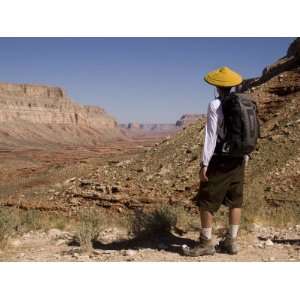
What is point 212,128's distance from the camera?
12.7 ft

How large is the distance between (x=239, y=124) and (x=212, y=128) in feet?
0.78

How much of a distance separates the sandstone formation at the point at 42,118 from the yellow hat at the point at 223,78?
74959mm

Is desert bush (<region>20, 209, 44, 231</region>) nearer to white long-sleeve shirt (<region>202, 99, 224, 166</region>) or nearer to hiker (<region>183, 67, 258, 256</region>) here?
hiker (<region>183, 67, 258, 256</region>)

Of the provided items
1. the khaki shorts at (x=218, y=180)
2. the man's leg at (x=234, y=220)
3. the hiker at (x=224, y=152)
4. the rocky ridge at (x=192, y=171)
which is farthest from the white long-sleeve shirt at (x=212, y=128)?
the rocky ridge at (x=192, y=171)

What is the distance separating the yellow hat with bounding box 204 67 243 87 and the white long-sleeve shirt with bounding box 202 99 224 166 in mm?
205

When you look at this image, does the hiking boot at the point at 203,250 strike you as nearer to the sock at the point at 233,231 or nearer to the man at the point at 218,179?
the man at the point at 218,179

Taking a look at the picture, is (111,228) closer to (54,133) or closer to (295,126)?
(295,126)

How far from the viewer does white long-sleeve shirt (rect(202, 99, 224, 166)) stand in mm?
3867

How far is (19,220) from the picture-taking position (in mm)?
5809

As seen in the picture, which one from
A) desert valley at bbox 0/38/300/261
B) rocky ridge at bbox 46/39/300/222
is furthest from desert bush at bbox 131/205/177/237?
→ rocky ridge at bbox 46/39/300/222

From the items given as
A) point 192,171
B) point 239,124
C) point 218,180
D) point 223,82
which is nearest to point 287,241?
point 218,180

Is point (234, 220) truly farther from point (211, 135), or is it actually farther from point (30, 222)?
point (30, 222)

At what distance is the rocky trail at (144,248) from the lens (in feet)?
13.5

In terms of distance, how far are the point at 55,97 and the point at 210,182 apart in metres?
108
